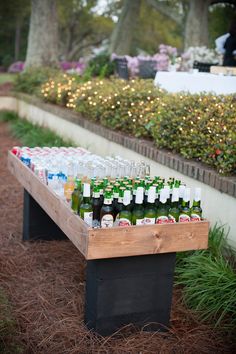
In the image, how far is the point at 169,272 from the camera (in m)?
3.50

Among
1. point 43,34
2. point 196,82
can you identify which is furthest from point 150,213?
point 43,34

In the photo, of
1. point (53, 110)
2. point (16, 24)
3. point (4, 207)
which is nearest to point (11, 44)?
point (16, 24)

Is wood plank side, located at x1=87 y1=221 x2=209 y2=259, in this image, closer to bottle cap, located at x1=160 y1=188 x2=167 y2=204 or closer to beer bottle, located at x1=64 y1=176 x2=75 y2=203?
bottle cap, located at x1=160 y1=188 x2=167 y2=204

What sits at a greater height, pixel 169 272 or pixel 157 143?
pixel 157 143

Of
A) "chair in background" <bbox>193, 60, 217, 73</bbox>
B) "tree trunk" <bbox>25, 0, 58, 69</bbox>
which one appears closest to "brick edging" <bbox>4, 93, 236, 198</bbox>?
"chair in background" <bbox>193, 60, 217, 73</bbox>

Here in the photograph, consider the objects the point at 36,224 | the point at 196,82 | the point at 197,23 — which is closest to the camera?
the point at 36,224

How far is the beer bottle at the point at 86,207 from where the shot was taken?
131 inches

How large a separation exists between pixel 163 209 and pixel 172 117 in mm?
2291

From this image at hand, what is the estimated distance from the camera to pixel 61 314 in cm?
375

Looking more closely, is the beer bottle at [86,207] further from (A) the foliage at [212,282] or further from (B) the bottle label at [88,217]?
(A) the foliage at [212,282]

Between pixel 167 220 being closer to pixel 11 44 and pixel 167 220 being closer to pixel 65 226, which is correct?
pixel 65 226

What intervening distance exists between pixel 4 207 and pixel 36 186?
207cm

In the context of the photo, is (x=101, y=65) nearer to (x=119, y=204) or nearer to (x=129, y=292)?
(x=119, y=204)

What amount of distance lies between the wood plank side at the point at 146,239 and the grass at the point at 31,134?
193 inches
